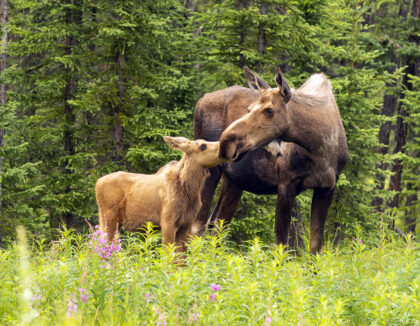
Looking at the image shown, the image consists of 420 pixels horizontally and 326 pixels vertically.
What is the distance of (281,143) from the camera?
877 centimetres

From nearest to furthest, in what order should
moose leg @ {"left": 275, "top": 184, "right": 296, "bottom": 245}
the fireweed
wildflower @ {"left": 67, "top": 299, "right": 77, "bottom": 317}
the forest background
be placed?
1. wildflower @ {"left": 67, "top": 299, "right": 77, "bottom": 317}
2. the fireweed
3. moose leg @ {"left": 275, "top": 184, "right": 296, "bottom": 245}
4. the forest background

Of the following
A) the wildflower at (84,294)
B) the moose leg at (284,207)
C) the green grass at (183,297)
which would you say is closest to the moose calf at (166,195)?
the moose leg at (284,207)

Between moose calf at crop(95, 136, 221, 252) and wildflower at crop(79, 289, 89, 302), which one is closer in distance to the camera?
wildflower at crop(79, 289, 89, 302)

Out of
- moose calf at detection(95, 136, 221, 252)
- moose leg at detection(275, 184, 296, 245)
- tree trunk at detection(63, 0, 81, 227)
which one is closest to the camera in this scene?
moose calf at detection(95, 136, 221, 252)

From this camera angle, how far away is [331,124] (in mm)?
8531

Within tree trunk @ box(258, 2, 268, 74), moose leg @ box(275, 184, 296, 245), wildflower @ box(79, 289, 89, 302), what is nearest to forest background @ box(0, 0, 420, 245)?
tree trunk @ box(258, 2, 268, 74)

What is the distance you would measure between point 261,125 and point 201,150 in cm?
86

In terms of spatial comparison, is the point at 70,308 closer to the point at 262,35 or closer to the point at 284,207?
the point at 284,207

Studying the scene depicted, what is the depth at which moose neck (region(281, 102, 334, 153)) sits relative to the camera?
8.06m

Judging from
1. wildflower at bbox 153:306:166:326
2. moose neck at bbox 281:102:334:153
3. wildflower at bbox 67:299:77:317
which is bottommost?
wildflower at bbox 153:306:166:326

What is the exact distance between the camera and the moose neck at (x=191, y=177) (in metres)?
7.61

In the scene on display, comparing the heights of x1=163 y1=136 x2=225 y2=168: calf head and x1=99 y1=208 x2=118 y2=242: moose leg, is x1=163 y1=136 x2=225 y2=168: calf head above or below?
above

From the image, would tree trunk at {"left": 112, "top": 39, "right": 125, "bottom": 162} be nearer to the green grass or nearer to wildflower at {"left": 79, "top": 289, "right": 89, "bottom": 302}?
the green grass

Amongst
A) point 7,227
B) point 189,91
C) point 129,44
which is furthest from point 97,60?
point 7,227
